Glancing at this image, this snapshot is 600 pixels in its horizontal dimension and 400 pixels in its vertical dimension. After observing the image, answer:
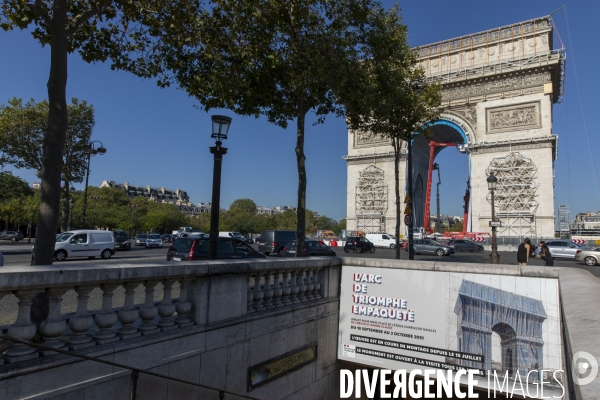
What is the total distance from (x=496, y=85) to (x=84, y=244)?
36.8 meters

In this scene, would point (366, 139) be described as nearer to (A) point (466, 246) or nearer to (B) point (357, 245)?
(A) point (466, 246)

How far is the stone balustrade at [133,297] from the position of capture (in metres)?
3.17

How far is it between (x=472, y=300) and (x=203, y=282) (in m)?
4.54

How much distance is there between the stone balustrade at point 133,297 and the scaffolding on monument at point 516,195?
34981mm

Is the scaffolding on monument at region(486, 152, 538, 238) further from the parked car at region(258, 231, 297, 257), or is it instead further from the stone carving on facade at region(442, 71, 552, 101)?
the parked car at region(258, 231, 297, 257)

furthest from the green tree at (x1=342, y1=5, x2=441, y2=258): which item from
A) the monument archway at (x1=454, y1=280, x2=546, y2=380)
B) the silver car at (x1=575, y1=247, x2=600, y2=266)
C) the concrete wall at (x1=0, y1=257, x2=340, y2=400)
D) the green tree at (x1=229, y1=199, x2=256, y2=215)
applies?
the green tree at (x1=229, y1=199, x2=256, y2=215)

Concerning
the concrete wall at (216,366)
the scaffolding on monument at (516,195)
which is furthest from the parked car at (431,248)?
the concrete wall at (216,366)

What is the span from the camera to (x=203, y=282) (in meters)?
4.69

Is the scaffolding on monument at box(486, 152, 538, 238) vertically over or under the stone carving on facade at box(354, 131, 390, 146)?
under

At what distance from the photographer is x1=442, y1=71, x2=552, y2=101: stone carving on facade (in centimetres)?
3691

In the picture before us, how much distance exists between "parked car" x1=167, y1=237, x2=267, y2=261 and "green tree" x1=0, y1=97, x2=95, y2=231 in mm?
20096

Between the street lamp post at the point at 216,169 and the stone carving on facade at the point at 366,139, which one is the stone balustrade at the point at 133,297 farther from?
the stone carving on facade at the point at 366,139

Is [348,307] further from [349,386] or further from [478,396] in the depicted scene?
[478,396]

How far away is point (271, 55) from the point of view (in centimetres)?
988
